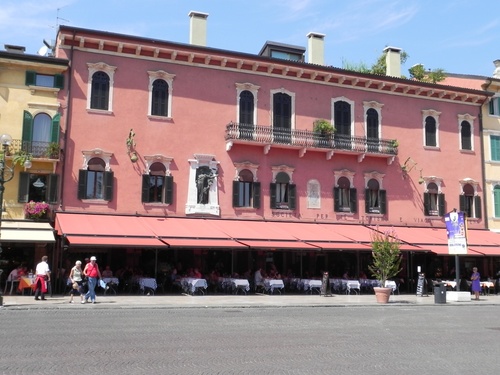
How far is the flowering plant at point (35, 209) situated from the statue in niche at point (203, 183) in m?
7.01

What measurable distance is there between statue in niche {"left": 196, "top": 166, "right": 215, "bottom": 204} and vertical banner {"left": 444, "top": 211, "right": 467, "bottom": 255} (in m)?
11.2

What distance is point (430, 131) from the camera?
34188 mm

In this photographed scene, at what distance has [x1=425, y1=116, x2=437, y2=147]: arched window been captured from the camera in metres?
34.0

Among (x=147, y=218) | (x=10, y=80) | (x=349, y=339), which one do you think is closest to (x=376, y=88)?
(x=147, y=218)

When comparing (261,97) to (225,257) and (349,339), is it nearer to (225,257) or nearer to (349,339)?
(225,257)

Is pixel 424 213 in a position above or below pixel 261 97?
below

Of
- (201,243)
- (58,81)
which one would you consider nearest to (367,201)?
(201,243)

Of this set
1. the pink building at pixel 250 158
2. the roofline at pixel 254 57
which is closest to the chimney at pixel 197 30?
the pink building at pixel 250 158

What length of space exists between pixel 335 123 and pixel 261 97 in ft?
14.6

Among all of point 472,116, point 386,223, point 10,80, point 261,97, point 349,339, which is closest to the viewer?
point 349,339

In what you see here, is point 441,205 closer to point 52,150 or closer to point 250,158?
point 250,158

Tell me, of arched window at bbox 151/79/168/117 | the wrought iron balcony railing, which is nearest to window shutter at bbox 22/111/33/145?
the wrought iron balcony railing

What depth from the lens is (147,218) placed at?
88.1 ft

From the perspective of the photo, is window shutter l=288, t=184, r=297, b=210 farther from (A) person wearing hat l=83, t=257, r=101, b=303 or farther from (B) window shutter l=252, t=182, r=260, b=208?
(A) person wearing hat l=83, t=257, r=101, b=303
